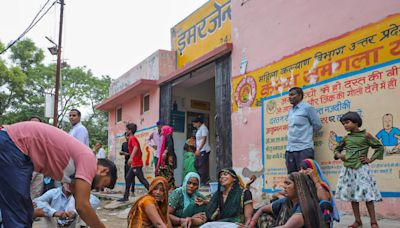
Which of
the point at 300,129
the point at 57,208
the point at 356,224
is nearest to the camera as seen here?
the point at 57,208

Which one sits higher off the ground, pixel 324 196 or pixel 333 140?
pixel 333 140

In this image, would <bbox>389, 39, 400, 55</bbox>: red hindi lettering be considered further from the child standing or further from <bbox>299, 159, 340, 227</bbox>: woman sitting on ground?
<bbox>299, 159, 340, 227</bbox>: woman sitting on ground

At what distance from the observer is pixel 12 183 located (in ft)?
7.23

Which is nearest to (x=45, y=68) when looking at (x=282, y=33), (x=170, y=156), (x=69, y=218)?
(x=170, y=156)

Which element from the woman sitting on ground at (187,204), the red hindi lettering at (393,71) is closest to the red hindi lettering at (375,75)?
the red hindi lettering at (393,71)

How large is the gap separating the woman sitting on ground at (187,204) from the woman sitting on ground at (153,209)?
40 cm

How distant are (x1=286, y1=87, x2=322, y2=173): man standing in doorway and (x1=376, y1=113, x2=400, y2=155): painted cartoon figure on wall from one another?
746mm

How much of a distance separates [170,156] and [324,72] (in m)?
3.16

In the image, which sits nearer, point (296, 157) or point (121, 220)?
point (296, 157)

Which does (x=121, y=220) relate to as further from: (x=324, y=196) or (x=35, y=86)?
→ (x=35, y=86)

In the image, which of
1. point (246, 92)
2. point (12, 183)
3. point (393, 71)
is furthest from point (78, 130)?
point (393, 71)

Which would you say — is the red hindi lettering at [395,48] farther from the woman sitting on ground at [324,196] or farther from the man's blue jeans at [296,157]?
the woman sitting on ground at [324,196]

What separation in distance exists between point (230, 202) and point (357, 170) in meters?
1.32

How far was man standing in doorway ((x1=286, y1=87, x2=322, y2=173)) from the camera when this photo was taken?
4.77 meters
